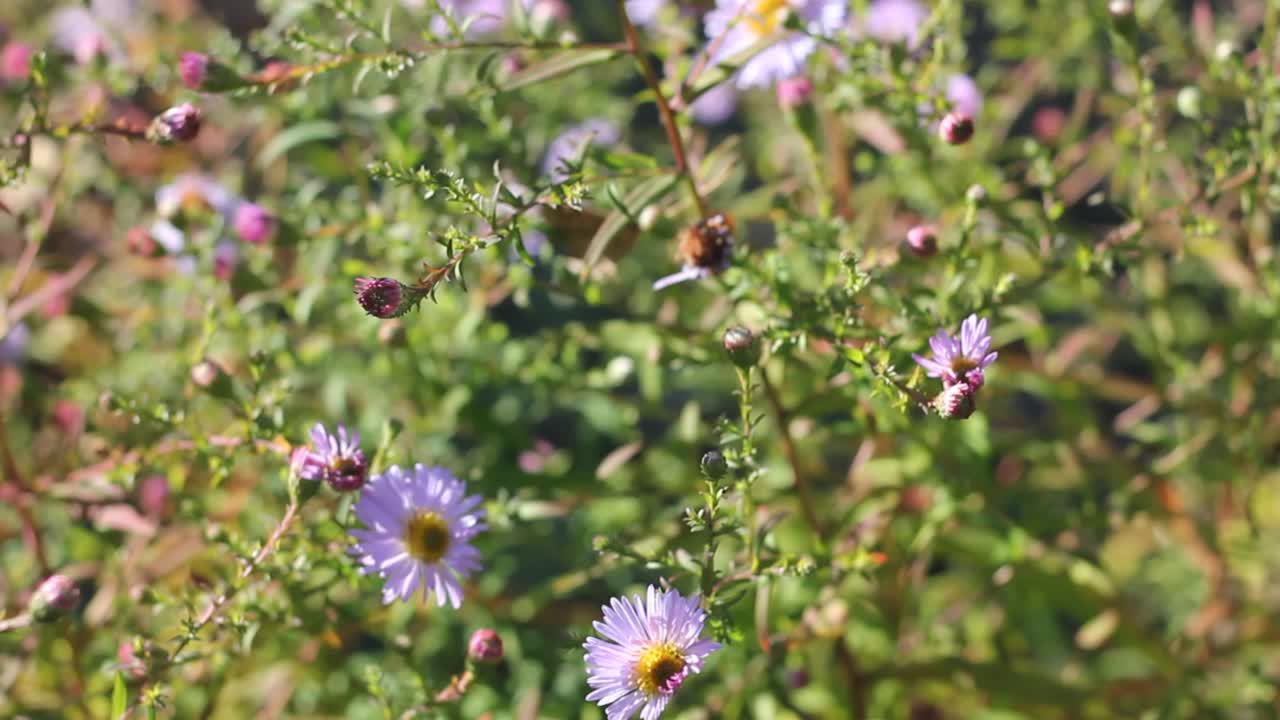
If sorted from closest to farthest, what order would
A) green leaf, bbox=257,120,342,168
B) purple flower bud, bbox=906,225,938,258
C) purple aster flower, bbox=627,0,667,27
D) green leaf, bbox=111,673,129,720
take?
green leaf, bbox=111,673,129,720 → purple flower bud, bbox=906,225,938,258 → green leaf, bbox=257,120,342,168 → purple aster flower, bbox=627,0,667,27

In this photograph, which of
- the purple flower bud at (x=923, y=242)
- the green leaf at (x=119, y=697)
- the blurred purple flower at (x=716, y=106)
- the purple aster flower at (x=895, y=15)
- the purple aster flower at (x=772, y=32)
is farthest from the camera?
the blurred purple flower at (x=716, y=106)

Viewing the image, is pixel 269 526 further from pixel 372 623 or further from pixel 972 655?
pixel 972 655

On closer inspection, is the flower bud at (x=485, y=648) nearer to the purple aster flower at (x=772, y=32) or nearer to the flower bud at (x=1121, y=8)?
the purple aster flower at (x=772, y=32)

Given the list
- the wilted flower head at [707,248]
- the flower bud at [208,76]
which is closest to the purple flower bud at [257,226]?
the flower bud at [208,76]

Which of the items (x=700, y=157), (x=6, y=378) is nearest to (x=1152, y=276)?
(x=700, y=157)

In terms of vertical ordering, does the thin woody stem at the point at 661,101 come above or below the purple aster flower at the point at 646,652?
above

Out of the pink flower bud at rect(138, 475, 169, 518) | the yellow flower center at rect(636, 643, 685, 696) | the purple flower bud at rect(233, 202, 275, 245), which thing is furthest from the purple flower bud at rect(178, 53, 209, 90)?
the yellow flower center at rect(636, 643, 685, 696)

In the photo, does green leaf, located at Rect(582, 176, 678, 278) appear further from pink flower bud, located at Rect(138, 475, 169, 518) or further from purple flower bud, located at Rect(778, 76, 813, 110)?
pink flower bud, located at Rect(138, 475, 169, 518)
